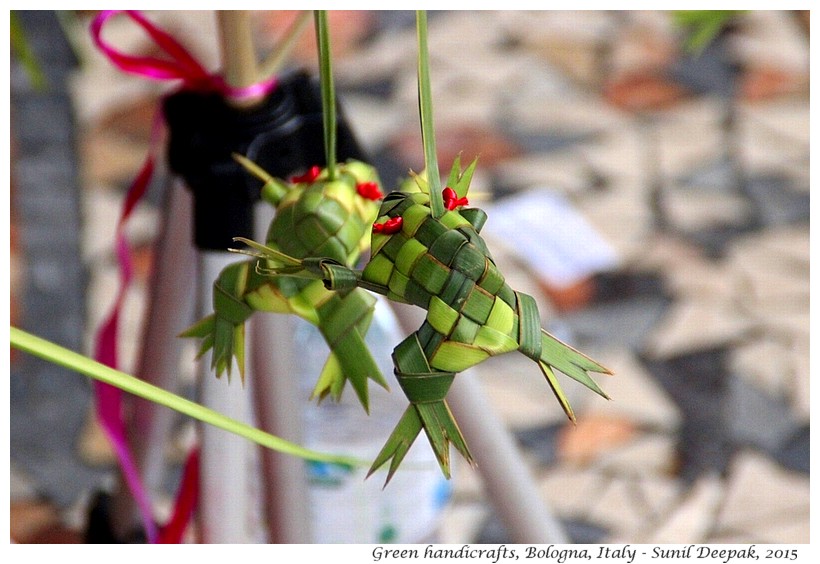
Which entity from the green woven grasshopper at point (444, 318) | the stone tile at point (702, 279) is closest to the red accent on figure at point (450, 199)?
the green woven grasshopper at point (444, 318)

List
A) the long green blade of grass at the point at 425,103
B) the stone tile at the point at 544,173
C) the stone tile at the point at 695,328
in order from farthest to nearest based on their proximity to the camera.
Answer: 1. the stone tile at the point at 544,173
2. the stone tile at the point at 695,328
3. the long green blade of grass at the point at 425,103

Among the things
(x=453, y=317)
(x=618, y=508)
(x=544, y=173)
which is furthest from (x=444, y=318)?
(x=544, y=173)

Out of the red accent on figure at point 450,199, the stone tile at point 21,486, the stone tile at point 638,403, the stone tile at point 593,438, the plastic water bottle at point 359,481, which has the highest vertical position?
the red accent on figure at point 450,199

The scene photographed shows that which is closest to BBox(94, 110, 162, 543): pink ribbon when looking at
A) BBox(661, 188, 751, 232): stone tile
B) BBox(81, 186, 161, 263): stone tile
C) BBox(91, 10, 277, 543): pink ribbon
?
BBox(91, 10, 277, 543): pink ribbon

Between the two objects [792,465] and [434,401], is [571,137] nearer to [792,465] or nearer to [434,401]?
[792,465]

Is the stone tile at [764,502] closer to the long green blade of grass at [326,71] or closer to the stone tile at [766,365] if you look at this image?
the stone tile at [766,365]

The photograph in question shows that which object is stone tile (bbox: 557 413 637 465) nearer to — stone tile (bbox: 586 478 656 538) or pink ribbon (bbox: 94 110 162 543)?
stone tile (bbox: 586 478 656 538)
